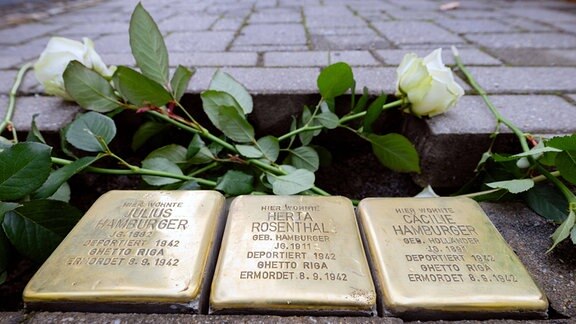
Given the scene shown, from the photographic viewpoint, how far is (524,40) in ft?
5.51

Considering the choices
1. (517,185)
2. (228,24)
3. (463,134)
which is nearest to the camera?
(517,185)

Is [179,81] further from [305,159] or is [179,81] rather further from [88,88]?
[305,159]

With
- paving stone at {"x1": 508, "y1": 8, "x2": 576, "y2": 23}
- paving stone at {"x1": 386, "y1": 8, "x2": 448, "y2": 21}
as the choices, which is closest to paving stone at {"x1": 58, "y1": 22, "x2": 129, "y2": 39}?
paving stone at {"x1": 386, "y1": 8, "x2": 448, "y2": 21}

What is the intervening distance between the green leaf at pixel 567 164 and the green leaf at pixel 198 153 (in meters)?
0.58

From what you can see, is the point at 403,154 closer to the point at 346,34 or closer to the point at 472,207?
the point at 472,207

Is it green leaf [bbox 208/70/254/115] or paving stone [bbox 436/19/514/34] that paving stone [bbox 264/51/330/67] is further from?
paving stone [bbox 436/19/514/34]

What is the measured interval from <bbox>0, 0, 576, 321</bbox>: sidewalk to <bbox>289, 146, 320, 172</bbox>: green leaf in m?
0.21

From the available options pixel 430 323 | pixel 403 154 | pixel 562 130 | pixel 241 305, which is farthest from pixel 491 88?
pixel 241 305

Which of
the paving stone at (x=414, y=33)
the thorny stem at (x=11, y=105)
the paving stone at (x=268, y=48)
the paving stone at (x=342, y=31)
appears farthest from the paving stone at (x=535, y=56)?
the thorny stem at (x=11, y=105)

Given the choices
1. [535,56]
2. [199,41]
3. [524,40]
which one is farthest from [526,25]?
[199,41]

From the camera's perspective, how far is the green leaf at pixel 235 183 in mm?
702

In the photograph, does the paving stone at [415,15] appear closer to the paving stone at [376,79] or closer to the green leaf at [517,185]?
the paving stone at [376,79]

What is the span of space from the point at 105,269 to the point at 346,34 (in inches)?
63.9

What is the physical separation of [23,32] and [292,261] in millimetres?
2197
